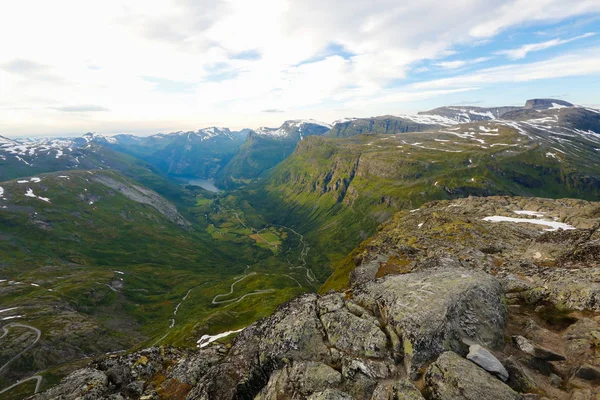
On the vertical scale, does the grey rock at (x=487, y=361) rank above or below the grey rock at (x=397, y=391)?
above

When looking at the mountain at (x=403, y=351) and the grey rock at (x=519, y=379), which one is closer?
the grey rock at (x=519, y=379)

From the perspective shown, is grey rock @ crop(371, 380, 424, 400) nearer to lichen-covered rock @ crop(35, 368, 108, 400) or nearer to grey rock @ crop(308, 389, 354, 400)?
grey rock @ crop(308, 389, 354, 400)

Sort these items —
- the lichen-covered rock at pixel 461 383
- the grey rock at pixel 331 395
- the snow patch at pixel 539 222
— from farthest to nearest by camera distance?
1. the snow patch at pixel 539 222
2. the grey rock at pixel 331 395
3. the lichen-covered rock at pixel 461 383

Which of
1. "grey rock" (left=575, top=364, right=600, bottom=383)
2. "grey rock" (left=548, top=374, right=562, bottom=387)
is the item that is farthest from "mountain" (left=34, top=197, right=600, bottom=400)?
"grey rock" (left=548, top=374, right=562, bottom=387)

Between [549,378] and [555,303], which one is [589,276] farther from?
[549,378]

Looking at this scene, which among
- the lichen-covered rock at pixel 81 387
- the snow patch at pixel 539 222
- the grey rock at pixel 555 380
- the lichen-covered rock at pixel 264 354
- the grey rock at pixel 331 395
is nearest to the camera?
the grey rock at pixel 555 380

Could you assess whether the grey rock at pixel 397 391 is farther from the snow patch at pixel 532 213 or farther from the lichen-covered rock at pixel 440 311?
the snow patch at pixel 532 213

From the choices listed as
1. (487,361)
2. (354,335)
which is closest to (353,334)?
(354,335)

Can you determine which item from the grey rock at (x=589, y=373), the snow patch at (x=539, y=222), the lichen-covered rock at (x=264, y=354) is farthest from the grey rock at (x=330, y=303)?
the snow patch at (x=539, y=222)
